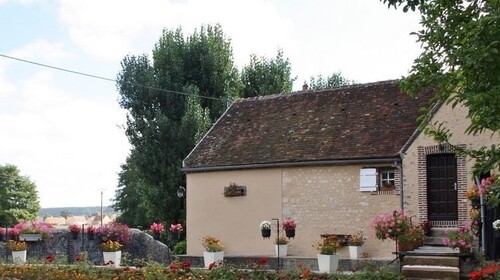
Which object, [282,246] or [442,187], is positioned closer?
[442,187]

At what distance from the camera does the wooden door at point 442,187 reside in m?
19.1

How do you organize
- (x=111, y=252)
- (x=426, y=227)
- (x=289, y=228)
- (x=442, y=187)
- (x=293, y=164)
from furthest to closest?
(x=293, y=164) → (x=111, y=252) → (x=289, y=228) → (x=442, y=187) → (x=426, y=227)

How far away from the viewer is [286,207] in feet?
73.1

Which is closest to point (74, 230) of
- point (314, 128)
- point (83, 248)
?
point (83, 248)

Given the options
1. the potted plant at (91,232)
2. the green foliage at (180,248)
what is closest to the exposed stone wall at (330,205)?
the potted plant at (91,232)

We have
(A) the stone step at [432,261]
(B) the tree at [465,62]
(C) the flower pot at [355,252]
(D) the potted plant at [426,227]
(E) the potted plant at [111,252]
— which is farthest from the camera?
(E) the potted plant at [111,252]

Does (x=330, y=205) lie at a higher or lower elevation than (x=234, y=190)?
lower

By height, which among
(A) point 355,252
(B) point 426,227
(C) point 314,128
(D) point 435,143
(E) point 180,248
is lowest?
(E) point 180,248

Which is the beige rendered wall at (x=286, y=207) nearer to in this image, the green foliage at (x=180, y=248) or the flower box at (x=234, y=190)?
the flower box at (x=234, y=190)

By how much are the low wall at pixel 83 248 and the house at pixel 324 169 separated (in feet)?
5.41

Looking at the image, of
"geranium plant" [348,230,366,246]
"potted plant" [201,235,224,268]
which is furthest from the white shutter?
"potted plant" [201,235,224,268]

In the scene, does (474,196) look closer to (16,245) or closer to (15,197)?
(16,245)

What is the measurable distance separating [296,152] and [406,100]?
3.83 metres

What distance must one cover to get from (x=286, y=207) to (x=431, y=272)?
740cm
